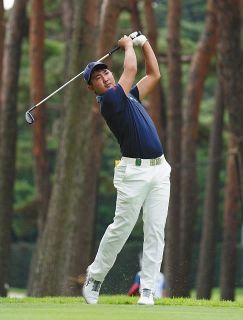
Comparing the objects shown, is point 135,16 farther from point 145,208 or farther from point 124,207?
point 124,207

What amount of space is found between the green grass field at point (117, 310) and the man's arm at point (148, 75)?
1.93 metres

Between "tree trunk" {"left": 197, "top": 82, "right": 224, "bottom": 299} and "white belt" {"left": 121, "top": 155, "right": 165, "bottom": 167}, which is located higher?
"white belt" {"left": 121, "top": 155, "right": 165, "bottom": 167}

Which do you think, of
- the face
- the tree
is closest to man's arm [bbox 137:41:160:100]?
the face

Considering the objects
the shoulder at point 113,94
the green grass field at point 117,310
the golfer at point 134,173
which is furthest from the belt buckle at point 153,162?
the green grass field at point 117,310

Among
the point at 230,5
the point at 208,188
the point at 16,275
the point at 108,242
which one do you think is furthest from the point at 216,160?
the point at 16,275

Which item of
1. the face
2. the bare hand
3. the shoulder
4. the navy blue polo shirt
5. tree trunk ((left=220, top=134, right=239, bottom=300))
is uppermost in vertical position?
the bare hand

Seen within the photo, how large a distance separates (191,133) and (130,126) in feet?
65.2

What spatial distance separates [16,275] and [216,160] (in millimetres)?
24047

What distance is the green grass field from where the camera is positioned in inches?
363

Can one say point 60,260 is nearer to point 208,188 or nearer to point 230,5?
point 230,5

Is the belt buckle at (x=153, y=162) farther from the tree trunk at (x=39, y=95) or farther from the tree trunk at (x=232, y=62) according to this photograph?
the tree trunk at (x=39, y=95)

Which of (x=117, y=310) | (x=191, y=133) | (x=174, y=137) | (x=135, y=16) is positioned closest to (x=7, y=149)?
(x=174, y=137)

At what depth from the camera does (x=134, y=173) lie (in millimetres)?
10758

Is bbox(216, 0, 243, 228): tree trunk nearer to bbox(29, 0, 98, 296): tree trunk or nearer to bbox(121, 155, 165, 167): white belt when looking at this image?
bbox(29, 0, 98, 296): tree trunk
